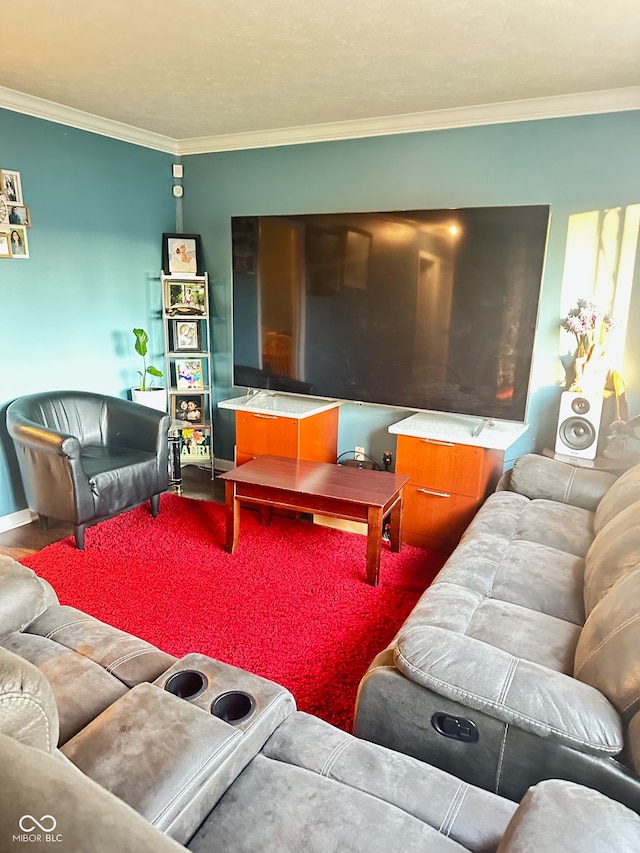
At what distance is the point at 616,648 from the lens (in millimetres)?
1388

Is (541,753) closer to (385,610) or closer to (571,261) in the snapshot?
(385,610)

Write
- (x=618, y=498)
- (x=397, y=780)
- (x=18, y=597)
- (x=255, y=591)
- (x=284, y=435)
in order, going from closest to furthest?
1. (x=397, y=780)
2. (x=18, y=597)
3. (x=618, y=498)
4. (x=255, y=591)
5. (x=284, y=435)

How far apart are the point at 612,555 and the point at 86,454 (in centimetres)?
288

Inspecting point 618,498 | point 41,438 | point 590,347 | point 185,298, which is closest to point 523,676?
point 618,498

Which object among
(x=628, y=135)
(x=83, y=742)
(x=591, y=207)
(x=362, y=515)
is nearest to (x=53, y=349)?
(x=362, y=515)

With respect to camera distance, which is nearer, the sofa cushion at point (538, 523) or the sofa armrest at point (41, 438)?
the sofa cushion at point (538, 523)

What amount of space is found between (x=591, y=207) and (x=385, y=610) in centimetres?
238

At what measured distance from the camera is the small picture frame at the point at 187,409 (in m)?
4.35

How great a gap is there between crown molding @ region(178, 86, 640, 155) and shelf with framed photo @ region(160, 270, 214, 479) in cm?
95

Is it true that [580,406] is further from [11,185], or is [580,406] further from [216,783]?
[11,185]

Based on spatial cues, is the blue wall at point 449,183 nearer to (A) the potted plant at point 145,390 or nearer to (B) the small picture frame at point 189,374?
(B) the small picture frame at point 189,374

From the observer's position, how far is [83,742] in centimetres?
111

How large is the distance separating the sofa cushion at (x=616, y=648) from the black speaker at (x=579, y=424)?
1.56 m

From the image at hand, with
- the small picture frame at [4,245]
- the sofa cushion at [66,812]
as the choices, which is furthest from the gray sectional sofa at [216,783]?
the small picture frame at [4,245]
